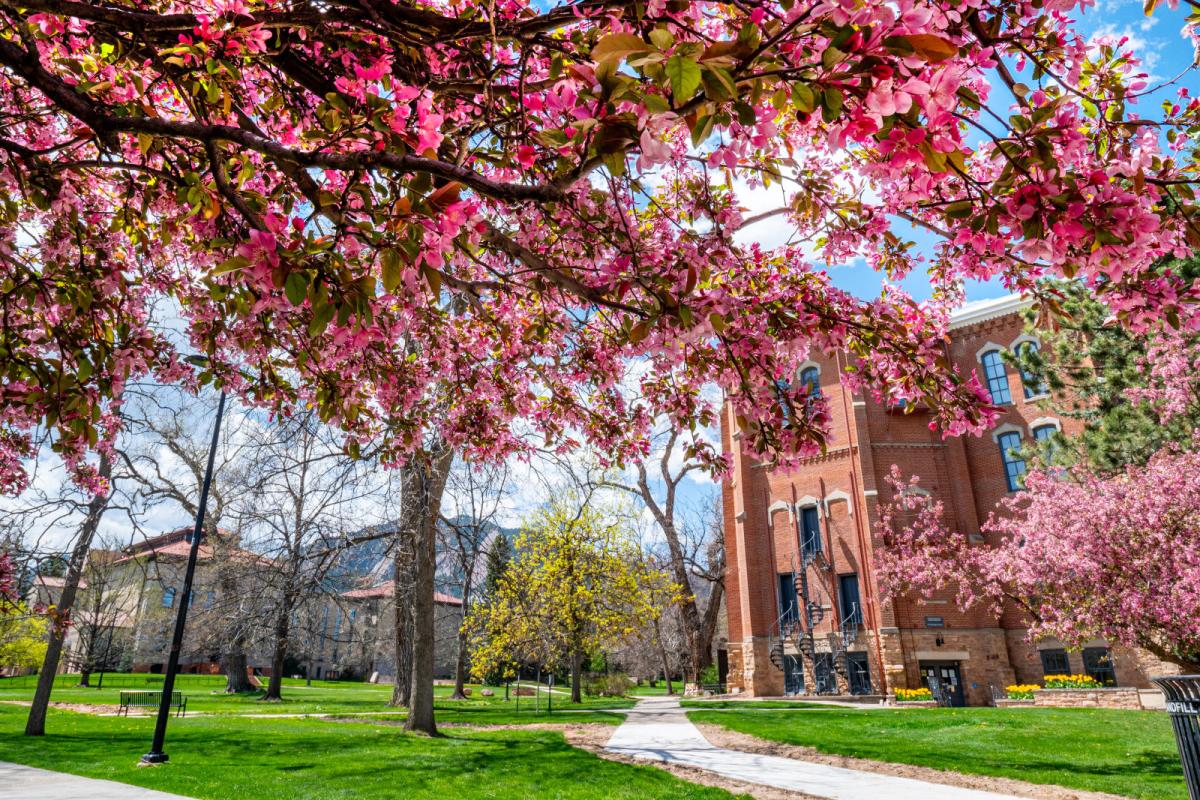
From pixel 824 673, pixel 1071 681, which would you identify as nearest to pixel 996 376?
pixel 1071 681

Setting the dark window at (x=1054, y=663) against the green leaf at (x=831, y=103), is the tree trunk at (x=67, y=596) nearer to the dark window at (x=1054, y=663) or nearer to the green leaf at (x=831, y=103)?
the green leaf at (x=831, y=103)

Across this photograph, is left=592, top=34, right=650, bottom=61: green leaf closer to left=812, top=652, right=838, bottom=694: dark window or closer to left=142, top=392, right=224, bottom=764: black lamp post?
left=142, top=392, right=224, bottom=764: black lamp post

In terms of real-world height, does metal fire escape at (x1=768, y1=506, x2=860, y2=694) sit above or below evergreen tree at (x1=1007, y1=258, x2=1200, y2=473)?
below

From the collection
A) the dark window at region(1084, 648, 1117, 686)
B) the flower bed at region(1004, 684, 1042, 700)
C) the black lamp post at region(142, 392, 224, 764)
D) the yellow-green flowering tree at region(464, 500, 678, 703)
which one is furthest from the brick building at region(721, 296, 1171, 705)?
the black lamp post at region(142, 392, 224, 764)

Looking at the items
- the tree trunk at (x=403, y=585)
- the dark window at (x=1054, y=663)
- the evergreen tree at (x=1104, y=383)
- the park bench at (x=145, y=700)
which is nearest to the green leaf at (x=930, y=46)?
the tree trunk at (x=403, y=585)

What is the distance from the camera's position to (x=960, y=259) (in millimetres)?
4441

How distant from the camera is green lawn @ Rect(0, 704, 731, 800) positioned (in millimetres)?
7398

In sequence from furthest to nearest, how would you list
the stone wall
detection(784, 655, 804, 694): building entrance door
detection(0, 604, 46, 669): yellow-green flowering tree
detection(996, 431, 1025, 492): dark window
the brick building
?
detection(0, 604, 46, 669): yellow-green flowering tree
detection(784, 655, 804, 694): building entrance door
detection(996, 431, 1025, 492): dark window
the brick building
the stone wall

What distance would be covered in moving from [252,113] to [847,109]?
4455mm

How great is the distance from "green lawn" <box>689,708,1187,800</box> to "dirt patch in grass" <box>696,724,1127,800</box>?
0.66 ft

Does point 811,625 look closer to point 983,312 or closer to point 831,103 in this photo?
point 983,312

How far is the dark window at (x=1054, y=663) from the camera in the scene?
20969 mm

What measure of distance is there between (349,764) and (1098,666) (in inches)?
875

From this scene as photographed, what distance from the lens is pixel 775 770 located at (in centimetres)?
870
